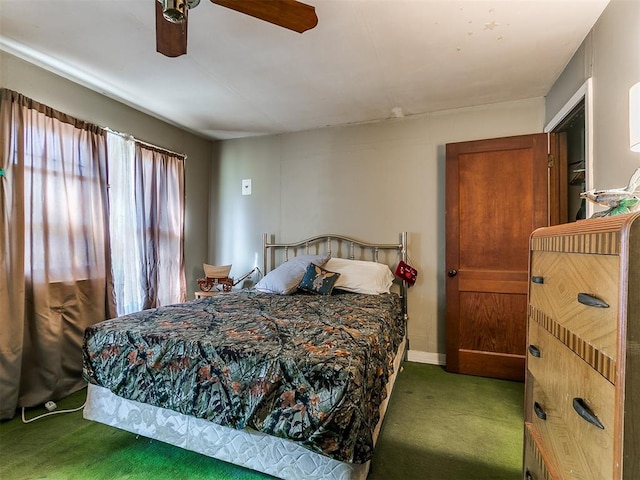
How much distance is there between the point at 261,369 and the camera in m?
1.35

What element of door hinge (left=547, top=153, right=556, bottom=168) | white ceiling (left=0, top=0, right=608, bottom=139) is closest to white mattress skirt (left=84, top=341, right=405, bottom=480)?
white ceiling (left=0, top=0, right=608, bottom=139)

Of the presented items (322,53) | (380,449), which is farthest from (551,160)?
(380,449)

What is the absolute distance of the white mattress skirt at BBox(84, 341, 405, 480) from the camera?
4.36ft

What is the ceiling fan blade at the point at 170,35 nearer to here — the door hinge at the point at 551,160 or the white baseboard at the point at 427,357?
the door hinge at the point at 551,160

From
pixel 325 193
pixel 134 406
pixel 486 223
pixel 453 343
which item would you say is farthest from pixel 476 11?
pixel 134 406

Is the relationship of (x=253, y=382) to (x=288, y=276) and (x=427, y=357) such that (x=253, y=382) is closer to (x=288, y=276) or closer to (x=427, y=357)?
(x=288, y=276)

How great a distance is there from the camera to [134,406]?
1.70 meters

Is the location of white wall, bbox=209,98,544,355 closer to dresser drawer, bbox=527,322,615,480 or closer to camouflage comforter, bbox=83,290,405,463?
camouflage comforter, bbox=83,290,405,463

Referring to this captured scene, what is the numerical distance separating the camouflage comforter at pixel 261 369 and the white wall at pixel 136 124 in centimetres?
188

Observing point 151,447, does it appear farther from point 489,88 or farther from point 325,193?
point 489,88

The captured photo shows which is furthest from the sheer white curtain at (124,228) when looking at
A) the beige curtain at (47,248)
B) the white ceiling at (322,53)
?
the white ceiling at (322,53)

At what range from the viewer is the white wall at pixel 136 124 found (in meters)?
2.23

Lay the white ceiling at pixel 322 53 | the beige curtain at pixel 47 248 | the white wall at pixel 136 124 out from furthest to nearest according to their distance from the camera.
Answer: the white wall at pixel 136 124 < the beige curtain at pixel 47 248 < the white ceiling at pixel 322 53

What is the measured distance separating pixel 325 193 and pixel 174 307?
2002 millimetres
